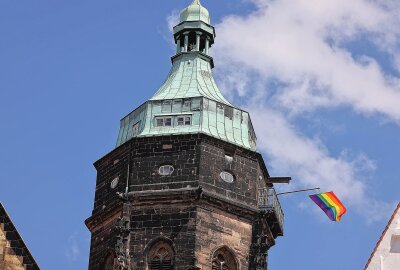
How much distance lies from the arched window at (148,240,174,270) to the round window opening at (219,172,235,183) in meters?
2.81

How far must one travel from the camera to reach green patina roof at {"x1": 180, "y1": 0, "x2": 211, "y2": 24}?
44.6 m

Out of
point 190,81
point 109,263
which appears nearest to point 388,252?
point 109,263

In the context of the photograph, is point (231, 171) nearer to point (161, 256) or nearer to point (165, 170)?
point (165, 170)

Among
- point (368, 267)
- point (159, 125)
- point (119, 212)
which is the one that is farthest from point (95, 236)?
point (368, 267)

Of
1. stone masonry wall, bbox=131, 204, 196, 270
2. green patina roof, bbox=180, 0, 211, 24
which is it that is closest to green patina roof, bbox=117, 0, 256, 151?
green patina roof, bbox=180, 0, 211, 24

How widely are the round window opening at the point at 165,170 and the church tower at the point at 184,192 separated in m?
0.04

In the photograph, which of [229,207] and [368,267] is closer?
[368,267]

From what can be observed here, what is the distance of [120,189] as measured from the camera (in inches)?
1559

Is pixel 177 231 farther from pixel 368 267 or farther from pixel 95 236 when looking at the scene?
pixel 368 267

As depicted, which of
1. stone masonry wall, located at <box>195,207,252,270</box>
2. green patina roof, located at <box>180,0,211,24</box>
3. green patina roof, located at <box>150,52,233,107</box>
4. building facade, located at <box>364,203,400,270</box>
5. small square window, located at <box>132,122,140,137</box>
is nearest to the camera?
building facade, located at <box>364,203,400,270</box>

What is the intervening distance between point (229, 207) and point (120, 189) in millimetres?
3334

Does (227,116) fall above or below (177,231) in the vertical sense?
Result: above

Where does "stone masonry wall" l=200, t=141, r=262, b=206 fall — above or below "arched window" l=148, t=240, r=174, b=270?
above

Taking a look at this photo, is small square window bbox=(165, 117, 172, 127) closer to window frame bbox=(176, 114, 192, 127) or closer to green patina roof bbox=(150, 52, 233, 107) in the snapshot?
window frame bbox=(176, 114, 192, 127)
